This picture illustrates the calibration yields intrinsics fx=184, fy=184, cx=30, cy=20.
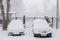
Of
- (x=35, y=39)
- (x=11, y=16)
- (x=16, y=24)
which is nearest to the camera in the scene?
(x=35, y=39)

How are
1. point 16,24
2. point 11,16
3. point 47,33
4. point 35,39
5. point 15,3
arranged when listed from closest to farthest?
point 35,39 < point 47,33 < point 16,24 < point 11,16 < point 15,3

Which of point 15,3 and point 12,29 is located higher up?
point 15,3

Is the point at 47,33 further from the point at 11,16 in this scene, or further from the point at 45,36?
the point at 11,16

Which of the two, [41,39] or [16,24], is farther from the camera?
[16,24]

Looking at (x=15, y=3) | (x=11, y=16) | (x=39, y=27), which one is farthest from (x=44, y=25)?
(x=15, y=3)

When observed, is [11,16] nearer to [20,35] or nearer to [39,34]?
[20,35]

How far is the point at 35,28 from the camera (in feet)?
52.0

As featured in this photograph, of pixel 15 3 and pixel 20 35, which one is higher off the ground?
pixel 15 3

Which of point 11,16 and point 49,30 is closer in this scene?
point 49,30

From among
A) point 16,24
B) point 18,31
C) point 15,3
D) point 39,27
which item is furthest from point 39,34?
point 15,3

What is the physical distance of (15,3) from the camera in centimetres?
4112

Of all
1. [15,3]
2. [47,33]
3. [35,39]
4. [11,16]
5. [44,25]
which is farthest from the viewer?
[15,3]

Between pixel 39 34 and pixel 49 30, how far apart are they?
92 cm

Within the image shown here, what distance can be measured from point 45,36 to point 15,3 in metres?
26.1
